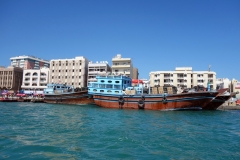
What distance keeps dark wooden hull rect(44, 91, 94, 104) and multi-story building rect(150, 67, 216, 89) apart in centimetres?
2857

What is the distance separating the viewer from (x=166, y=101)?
2972 cm

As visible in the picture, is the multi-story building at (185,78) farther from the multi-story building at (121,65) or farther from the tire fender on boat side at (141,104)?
the tire fender on boat side at (141,104)

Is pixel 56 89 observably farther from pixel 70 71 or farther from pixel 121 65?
pixel 121 65

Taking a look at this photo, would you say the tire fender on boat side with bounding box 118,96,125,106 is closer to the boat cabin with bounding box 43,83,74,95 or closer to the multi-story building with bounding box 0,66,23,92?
the boat cabin with bounding box 43,83,74,95

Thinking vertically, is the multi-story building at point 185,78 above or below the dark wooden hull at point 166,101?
above

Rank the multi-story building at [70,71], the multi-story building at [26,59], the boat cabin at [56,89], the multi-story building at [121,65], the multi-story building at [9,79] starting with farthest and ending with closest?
the multi-story building at [26,59]
the multi-story building at [9,79]
the multi-story building at [70,71]
the multi-story building at [121,65]
the boat cabin at [56,89]

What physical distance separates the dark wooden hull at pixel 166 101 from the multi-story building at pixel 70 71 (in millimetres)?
34396

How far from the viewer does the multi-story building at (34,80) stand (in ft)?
228

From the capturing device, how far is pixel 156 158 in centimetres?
858

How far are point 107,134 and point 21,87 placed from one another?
6723 cm

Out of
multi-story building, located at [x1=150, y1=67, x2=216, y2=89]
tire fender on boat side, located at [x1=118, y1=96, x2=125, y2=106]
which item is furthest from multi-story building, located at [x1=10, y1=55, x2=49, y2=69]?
tire fender on boat side, located at [x1=118, y1=96, x2=125, y2=106]

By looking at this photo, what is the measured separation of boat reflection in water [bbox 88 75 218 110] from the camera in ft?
95.1

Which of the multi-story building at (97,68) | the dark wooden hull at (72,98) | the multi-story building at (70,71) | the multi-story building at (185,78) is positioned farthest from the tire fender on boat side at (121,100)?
the multi-story building at (70,71)

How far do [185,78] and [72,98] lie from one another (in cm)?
3525
